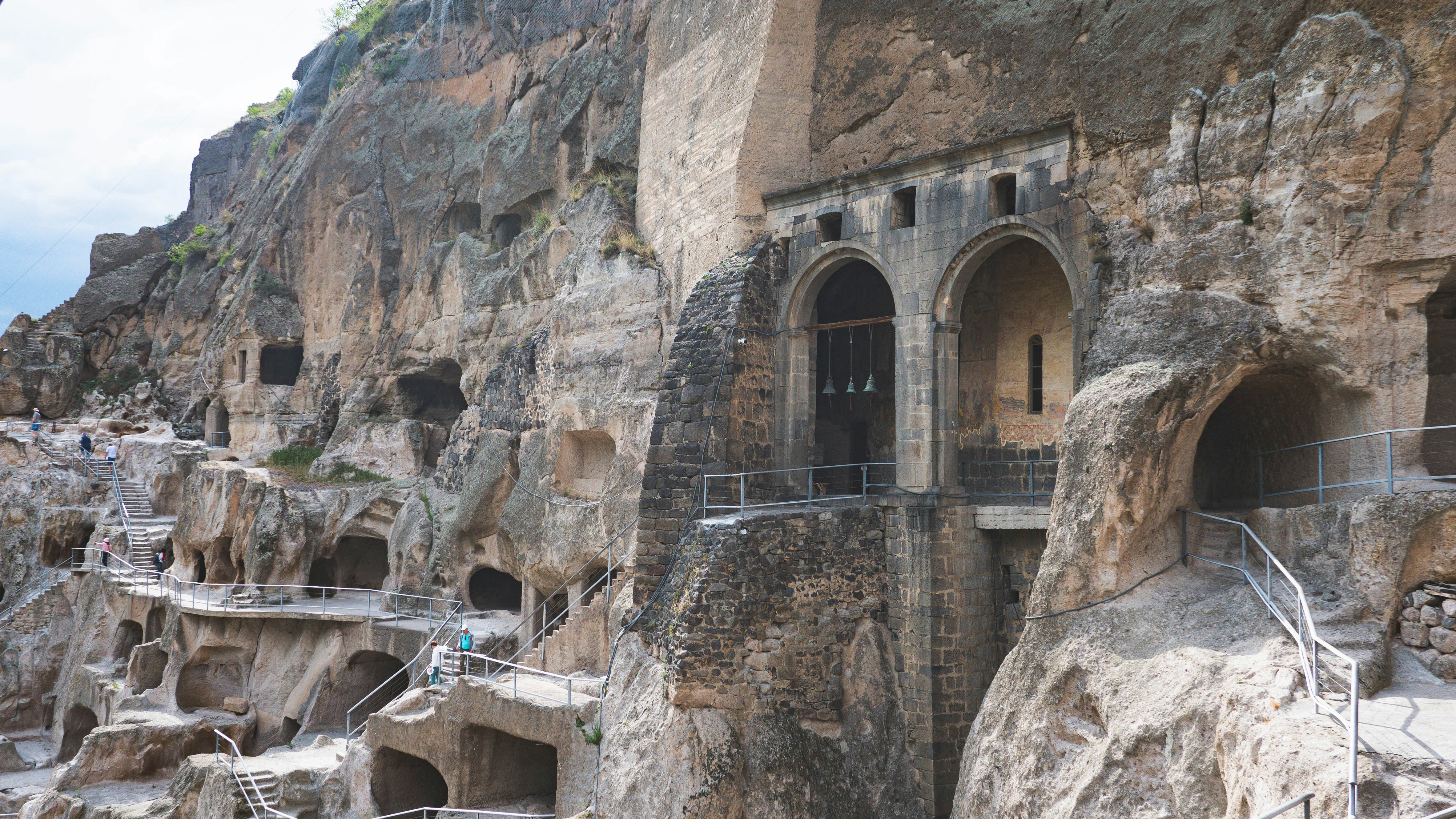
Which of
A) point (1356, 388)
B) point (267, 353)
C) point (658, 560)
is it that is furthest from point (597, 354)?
point (267, 353)

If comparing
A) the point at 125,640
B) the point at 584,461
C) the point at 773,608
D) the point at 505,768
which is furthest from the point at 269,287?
the point at 773,608

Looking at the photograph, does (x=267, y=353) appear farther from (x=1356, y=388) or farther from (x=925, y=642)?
(x=1356, y=388)

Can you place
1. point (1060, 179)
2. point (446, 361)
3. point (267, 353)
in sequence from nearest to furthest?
point (1060, 179), point (446, 361), point (267, 353)

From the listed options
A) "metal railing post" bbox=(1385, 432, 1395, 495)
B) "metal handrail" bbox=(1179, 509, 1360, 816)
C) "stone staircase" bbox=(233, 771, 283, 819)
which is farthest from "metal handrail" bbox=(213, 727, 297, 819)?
"metal railing post" bbox=(1385, 432, 1395, 495)

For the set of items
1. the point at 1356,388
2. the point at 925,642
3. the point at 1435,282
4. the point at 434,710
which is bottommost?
the point at 434,710

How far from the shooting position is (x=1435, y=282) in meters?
9.51

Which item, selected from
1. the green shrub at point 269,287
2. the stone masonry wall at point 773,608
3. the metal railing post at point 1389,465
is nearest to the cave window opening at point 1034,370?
the stone masonry wall at point 773,608

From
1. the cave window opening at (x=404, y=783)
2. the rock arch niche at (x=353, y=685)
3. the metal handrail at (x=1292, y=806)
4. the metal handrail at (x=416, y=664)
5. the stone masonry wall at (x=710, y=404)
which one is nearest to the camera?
the metal handrail at (x=1292, y=806)

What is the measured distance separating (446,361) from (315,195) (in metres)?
7.74

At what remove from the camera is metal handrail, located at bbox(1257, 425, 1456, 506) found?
821 cm

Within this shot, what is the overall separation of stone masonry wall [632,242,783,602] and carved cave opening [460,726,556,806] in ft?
10.6

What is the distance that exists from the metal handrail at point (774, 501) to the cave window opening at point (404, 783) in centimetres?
594

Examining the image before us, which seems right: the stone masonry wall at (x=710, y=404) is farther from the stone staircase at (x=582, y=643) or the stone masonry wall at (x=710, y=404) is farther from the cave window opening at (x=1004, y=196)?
the cave window opening at (x=1004, y=196)

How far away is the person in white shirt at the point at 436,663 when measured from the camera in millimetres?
15898
